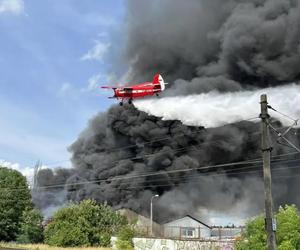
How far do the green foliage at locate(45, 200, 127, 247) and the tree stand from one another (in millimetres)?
10261

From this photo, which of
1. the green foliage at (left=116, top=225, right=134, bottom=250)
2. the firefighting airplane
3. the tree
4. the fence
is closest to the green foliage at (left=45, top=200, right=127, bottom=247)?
the fence

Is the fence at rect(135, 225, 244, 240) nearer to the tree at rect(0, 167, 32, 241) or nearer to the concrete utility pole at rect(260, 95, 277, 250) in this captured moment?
the concrete utility pole at rect(260, 95, 277, 250)

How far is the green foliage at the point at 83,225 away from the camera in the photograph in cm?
6309

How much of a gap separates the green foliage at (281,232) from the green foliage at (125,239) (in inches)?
968

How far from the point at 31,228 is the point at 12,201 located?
26.1 ft

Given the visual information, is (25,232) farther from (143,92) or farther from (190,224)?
(190,224)

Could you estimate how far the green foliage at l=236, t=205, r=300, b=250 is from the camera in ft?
99.3

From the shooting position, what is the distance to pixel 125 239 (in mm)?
55594

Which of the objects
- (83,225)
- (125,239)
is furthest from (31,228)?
(125,239)

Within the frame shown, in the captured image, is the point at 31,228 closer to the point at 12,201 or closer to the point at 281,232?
the point at 12,201

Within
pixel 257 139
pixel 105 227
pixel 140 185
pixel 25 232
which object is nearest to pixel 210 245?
pixel 105 227

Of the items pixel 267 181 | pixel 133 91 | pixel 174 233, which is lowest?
pixel 174 233

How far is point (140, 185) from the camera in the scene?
10256cm

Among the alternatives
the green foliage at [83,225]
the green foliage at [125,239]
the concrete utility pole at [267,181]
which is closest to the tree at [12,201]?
the green foliage at [83,225]
